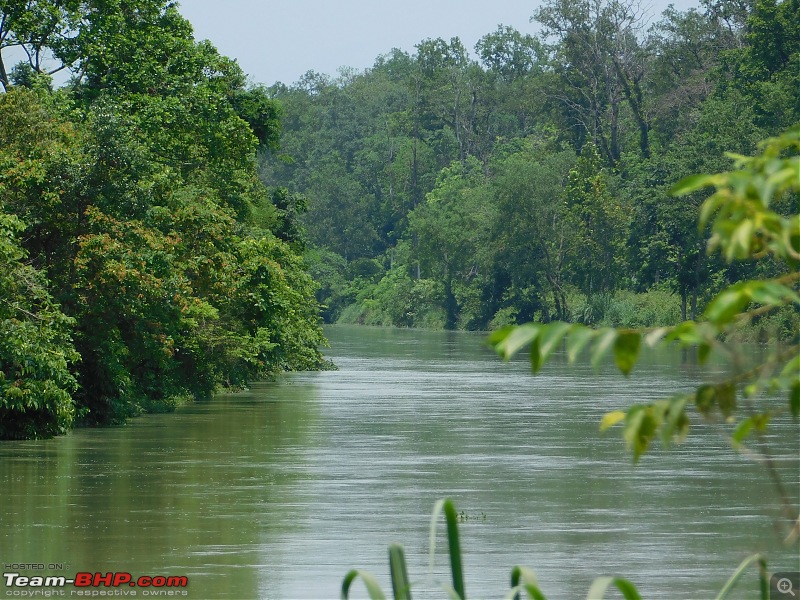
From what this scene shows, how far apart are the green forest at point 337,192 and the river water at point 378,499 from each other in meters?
2.03

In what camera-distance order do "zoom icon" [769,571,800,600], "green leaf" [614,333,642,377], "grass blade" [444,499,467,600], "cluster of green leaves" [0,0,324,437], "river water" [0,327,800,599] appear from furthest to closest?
Result: 1. "cluster of green leaves" [0,0,324,437]
2. "river water" [0,327,800,599]
3. "zoom icon" [769,571,800,600]
4. "grass blade" [444,499,467,600]
5. "green leaf" [614,333,642,377]

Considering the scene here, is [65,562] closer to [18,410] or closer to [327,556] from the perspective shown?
[327,556]

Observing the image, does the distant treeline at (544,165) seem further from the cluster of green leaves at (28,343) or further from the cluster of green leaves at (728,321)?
the cluster of green leaves at (728,321)

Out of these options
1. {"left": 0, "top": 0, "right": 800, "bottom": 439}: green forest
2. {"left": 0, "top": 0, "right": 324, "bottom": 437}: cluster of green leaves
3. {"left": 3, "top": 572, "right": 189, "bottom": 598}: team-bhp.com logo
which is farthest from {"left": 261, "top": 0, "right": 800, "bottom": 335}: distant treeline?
{"left": 3, "top": 572, "right": 189, "bottom": 598}: team-bhp.com logo

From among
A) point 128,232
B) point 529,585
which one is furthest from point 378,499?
point 529,585

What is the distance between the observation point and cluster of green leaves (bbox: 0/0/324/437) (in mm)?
22703

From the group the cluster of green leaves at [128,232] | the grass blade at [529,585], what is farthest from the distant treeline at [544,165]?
the grass blade at [529,585]

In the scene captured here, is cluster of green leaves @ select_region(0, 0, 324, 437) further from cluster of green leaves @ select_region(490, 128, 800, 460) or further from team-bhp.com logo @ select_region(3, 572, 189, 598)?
cluster of green leaves @ select_region(490, 128, 800, 460)

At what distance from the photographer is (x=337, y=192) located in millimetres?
112062

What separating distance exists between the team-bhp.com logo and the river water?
0.36 ft

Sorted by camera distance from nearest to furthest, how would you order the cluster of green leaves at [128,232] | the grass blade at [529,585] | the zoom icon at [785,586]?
1. the grass blade at [529,585]
2. the zoom icon at [785,586]
3. the cluster of green leaves at [128,232]

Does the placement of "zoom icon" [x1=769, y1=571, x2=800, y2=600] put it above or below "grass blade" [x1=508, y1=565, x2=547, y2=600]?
below

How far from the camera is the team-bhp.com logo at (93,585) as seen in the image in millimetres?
10711

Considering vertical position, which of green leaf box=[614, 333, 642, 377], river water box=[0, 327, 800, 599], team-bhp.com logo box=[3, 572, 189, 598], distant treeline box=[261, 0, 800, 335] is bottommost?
river water box=[0, 327, 800, 599]
